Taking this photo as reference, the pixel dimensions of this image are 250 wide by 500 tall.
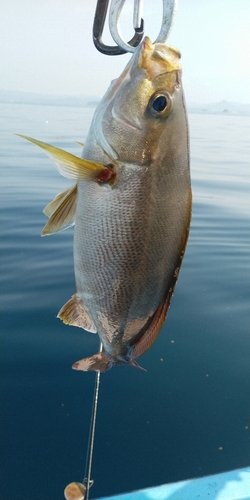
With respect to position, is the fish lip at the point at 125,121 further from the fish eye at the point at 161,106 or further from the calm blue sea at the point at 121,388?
the calm blue sea at the point at 121,388

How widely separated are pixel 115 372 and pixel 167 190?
9.02ft

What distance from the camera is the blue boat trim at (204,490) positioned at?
7.75ft

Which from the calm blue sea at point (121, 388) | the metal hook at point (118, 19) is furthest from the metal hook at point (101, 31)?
the calm blue sea at point (121, 388)

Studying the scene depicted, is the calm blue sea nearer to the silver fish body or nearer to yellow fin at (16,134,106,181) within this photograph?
the silver fish body

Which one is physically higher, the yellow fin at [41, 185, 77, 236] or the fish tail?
the yellow fin at [41, 185, 77, 236]

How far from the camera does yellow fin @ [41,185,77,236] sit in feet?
A: 4.09

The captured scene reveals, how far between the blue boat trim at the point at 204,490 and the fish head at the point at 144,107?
6.73 ft

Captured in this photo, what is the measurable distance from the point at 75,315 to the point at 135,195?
0.42m

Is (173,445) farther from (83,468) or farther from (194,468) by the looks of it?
(83,468)

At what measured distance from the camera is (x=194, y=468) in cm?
285

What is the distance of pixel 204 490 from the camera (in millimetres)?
2439

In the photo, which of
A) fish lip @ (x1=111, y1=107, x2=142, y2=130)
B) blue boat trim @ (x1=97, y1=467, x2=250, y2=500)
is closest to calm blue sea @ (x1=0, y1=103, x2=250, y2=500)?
blue boat trim @ (x1=97, y1=467, x2=250, y2=500)

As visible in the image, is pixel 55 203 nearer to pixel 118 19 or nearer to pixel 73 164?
pixel 73 164

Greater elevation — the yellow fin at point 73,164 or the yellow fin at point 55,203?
the yellow fin at point 73,164
